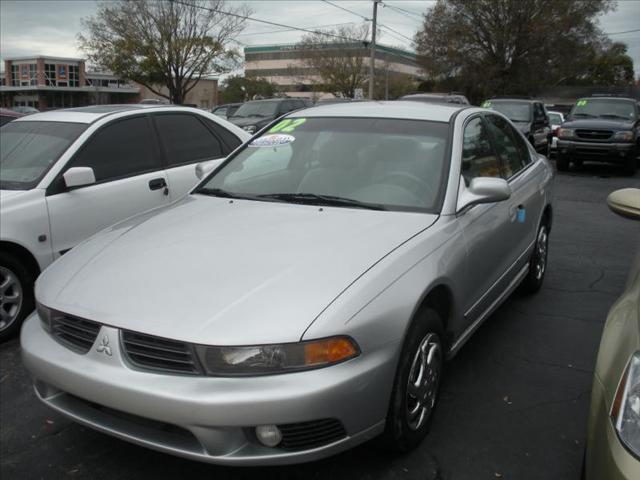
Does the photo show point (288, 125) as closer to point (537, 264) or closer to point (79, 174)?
point (79, 174)

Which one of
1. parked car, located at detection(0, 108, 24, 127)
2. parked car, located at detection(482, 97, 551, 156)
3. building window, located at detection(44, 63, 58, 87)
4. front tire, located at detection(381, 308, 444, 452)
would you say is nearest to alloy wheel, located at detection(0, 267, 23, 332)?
front tire, located at detection(381, 308, 444, 452)

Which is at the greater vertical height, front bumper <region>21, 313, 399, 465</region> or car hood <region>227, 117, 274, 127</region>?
car hood <region>227, 117, 274, 127</region>

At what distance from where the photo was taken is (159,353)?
230cm

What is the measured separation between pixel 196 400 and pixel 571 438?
1910 millimetres

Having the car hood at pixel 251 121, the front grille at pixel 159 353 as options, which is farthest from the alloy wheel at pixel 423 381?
the car hood at pixel 251 121

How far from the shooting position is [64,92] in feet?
227

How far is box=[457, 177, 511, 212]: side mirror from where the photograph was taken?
320cm

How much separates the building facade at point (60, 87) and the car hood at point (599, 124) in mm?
56305

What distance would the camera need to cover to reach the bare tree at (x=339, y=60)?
207 ft

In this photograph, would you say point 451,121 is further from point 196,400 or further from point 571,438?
point 196,400

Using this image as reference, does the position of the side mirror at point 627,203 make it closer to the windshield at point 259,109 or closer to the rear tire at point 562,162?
the rear tire at point 562,162

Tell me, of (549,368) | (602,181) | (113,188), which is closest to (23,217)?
(113,188)

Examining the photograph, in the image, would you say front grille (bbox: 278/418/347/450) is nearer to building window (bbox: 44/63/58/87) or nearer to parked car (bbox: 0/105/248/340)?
parked car (bbox: 0/105/248/340)

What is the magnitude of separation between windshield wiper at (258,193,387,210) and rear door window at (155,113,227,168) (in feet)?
7.28
